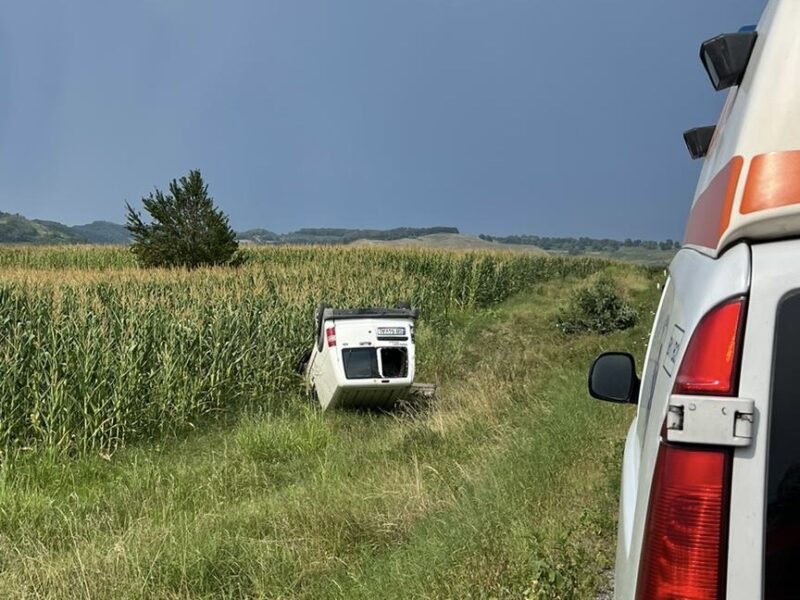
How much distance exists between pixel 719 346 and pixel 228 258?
85.9ft

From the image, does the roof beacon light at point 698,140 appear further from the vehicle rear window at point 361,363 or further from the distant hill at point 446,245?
the distant hill at point 446,245

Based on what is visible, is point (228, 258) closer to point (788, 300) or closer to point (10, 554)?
point (10, 554)

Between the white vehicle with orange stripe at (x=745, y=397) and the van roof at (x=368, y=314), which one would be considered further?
the van roof at (x=368, y=314)

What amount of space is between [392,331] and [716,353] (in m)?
8.35

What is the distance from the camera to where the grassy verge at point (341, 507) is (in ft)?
14.0

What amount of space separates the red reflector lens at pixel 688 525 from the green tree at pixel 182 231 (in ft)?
82.2

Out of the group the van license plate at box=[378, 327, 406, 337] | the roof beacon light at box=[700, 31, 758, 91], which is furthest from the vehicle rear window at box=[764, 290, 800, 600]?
the van license plate at box=[378, 327, 406, 337]

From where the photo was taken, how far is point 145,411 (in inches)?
370

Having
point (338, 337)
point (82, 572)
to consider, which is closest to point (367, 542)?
point (82, 572)

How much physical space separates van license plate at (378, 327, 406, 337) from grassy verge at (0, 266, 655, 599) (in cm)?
121

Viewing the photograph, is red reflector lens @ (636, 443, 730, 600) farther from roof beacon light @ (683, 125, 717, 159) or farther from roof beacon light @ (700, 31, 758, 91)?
A: roof beacon light @ (683, 125, 717, 159)

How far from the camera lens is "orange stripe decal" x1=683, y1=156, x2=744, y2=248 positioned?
1350 millimetres

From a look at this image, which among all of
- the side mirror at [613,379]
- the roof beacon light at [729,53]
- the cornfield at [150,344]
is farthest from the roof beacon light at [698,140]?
the cornfield at [150,344]

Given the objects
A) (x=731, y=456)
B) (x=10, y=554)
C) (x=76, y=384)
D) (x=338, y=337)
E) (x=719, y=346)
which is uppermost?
(x=719, y=346)
